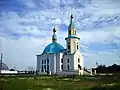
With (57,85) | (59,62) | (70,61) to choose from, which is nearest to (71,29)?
(70,61)

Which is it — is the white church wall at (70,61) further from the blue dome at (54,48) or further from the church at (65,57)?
the blue dome at (54,48)

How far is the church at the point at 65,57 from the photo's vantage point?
3321 inches

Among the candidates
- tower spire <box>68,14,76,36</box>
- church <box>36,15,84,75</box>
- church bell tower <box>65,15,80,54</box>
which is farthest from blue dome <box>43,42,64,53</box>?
tower spire <box>68,14,76,36</box>

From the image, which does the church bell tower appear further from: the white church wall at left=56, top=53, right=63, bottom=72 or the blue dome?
the blue dome

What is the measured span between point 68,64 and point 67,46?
6581 millimetres

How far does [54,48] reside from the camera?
89000 millimetres

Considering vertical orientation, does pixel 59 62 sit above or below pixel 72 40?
below

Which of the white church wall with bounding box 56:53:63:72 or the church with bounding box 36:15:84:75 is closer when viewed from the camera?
the church with bounding box 36:15:84:75

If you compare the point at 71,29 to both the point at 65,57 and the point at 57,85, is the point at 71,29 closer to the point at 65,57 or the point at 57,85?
the point at 65,57

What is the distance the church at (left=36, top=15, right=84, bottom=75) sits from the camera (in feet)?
277

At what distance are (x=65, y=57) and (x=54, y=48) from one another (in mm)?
5776

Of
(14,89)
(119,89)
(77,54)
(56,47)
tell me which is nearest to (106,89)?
(119,89)

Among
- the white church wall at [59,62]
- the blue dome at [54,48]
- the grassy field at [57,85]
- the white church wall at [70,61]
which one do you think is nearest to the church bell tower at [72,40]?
the white church wall at [70,61]

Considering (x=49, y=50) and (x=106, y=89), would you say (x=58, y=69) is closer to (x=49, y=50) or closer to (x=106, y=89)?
(x=49, y=50)
